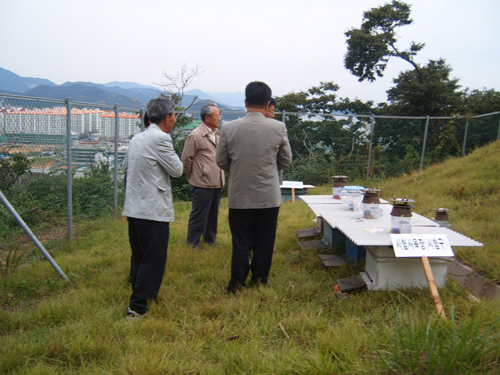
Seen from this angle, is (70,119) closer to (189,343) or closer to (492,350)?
(189,343)

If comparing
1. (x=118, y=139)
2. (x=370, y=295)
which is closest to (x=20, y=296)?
(x=370, y=295)

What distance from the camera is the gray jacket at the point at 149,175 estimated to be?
3.06 meters

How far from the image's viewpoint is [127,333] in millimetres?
2855

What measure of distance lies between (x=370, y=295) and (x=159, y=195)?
186 cm

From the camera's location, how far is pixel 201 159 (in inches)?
192

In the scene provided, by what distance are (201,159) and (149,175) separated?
5.98 feet

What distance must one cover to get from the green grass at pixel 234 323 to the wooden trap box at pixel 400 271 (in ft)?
0.30

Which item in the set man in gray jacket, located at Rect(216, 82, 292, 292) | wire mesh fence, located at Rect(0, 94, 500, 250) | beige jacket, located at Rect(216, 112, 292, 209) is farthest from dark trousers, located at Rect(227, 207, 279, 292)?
wire mesh fence, located at Rect(0, 94, 500, 250)

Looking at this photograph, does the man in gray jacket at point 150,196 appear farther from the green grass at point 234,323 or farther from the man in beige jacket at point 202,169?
the man in beige jacket at point 202,169

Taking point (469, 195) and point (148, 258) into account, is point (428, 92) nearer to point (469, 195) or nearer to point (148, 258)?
point (469, 195)

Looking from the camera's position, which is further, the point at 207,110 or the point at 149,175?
the point at 207,110

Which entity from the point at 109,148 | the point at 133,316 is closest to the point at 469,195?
the point at 133,316

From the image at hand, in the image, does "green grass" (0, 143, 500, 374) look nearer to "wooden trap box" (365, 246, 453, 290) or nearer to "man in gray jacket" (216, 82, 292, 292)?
"wooden trap box" (365, 246, 453, 290)

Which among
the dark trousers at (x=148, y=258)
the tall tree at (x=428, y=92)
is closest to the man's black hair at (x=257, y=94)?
the dark trousers at (x=148, y=258)
